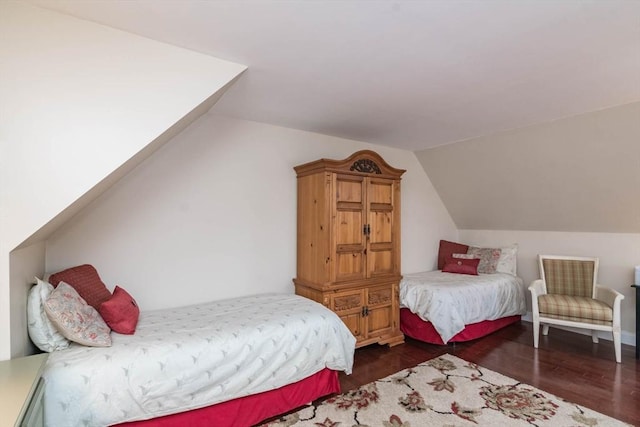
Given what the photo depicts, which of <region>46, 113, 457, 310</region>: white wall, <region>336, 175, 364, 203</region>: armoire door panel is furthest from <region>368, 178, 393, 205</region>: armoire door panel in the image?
<region>46, 113, 457, 310</region>: white wall

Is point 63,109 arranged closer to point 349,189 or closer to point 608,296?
point 349,189

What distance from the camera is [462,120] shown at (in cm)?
315

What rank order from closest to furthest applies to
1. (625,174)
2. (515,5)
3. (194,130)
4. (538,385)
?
(515,5) → (538,385) → (194,130) → (625,174)

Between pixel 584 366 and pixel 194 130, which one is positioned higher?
pixel 194 130

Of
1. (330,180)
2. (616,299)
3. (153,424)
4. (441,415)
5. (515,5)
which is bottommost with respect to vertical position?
(441,415)

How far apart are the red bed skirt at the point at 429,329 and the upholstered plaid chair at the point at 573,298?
1.65 feet

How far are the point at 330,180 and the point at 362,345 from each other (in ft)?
5.63

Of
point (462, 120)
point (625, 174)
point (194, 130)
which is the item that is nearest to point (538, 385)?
point (625, 174)

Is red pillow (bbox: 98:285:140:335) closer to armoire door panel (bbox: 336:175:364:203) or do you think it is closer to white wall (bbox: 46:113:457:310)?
white wall (bbox: 46:113:457:310)

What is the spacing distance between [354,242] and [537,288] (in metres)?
2.33

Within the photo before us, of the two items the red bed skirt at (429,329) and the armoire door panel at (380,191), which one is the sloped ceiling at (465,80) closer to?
the armoire door panel at (380,191)

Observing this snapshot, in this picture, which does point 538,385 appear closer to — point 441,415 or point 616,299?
point 441,415

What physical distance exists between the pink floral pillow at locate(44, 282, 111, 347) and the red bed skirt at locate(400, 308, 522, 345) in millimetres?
2949

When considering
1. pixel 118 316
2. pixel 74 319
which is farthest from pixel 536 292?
pixel 74 319
